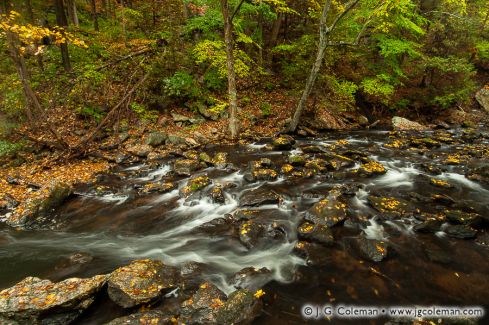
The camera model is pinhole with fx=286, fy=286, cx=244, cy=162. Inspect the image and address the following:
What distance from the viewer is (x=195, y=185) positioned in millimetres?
8391

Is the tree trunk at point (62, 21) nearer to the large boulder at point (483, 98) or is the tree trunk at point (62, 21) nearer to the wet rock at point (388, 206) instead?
the wet rock at point (388, 206)

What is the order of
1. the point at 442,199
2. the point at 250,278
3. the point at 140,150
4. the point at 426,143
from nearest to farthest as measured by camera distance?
1. the point at 250,278
2. the point at 442,199
3. the point at 140,150
4. the point at 426,143

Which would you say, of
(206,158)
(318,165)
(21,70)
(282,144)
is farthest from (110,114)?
(318,165)

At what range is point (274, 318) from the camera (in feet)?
14.0

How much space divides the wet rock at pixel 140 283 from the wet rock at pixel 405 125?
49.5 feet

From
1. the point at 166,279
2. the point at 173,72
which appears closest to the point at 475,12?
the point at 173,72

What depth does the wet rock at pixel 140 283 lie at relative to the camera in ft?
13.9

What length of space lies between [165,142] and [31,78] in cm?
680

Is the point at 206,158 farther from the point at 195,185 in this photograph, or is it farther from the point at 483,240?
the point at 483,240

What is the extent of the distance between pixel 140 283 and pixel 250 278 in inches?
72.5

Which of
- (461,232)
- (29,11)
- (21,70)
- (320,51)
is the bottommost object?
(461,232)

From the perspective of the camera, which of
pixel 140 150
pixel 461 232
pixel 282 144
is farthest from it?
pixel 282 144

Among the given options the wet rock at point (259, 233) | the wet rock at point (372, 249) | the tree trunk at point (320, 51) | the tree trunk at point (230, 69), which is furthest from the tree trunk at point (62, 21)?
the wet rock at point (372, 249)

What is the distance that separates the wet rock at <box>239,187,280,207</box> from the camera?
7.52m
